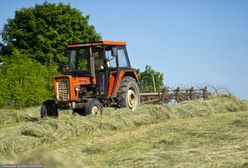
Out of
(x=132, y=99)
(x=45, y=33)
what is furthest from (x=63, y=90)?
(x=45, y=33)

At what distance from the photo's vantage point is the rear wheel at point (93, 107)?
1354 cm

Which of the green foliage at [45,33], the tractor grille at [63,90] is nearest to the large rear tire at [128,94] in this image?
the tractor grille at [63,90]

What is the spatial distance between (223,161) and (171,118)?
23.9ft

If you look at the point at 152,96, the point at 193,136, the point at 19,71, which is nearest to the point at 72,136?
the point at 193,136

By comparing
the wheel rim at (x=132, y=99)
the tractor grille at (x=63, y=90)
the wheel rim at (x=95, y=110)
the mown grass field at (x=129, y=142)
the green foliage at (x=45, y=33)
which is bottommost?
the mown grass field at (x=129, y=142)

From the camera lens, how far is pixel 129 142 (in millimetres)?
9406

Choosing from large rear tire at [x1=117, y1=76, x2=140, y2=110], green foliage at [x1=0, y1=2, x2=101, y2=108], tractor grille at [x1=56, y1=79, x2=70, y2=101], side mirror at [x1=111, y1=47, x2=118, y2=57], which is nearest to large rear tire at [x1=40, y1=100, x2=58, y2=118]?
tractor grille at [x1=56, y1=79, x2=70, y2=101]

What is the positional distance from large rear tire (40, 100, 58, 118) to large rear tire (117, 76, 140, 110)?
201cm

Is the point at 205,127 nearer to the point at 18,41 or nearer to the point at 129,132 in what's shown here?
the point at 129,132

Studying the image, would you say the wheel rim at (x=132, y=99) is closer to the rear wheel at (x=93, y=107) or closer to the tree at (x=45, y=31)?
the rear wheel at (x=93, y=107)

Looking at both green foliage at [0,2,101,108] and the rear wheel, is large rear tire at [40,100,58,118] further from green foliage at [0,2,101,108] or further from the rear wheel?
green foliage at [0,2,101,108]

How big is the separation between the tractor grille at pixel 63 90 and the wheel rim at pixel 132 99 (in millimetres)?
2381

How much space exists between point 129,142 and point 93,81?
558cm

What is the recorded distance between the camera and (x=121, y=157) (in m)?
7.86
